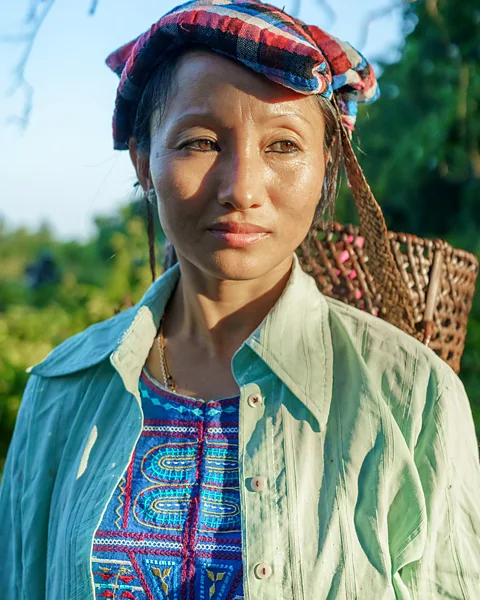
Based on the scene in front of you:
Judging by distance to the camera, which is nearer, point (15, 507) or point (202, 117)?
point (202, 117)

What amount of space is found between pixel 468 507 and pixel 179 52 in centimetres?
124

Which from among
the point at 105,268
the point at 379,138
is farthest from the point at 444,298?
the point at 105,268

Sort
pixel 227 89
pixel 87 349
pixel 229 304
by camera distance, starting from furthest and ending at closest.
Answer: pixel 87 349, pixel 229 304, pixel 227 89

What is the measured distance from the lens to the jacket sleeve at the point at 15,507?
1827 mm

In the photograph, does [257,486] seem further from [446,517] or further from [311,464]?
[446,517]

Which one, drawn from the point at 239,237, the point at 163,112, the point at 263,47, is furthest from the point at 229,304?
the point at 263,47

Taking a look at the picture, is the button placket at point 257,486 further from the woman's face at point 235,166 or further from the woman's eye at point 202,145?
the woman's eye at point 202,145

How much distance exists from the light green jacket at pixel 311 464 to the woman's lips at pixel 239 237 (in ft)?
0.78

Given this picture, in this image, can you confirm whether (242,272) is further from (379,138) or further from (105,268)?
(105,268)

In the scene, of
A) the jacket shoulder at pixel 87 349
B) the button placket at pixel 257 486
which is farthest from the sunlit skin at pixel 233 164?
the jacket shoulder at pixel 87 349

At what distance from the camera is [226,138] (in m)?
1.55

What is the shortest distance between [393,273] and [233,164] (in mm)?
611

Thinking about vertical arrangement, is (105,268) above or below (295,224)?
above

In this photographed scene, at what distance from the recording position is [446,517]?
58.1 inches
